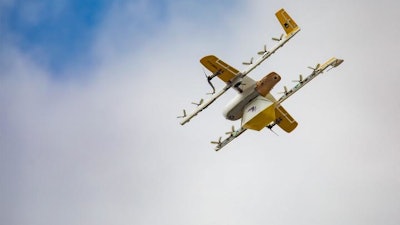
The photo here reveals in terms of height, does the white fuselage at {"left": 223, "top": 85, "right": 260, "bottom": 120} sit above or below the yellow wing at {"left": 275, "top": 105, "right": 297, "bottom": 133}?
above

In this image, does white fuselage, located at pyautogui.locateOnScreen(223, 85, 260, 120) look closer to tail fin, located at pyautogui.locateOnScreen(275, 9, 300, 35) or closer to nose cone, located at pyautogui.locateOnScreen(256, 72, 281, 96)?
nose cone, located at pyautogui.locateOnScreen(256, 72, 281, 96)

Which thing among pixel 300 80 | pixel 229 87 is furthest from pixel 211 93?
pixel 300 80

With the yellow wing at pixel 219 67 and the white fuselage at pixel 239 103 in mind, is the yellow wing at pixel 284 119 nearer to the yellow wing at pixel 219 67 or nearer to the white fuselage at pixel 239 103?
the white fuselage at pixel 239 103

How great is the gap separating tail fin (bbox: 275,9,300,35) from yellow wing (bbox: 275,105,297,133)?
10238mm

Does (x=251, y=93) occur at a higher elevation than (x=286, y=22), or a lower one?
lower

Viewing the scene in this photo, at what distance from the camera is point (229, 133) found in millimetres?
104062

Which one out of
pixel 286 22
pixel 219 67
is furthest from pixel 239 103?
pixel 286 22

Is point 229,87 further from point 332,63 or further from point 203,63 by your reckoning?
point 332,63

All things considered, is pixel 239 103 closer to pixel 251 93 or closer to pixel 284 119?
pixel 251 93

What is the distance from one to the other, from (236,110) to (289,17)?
37.2 feet

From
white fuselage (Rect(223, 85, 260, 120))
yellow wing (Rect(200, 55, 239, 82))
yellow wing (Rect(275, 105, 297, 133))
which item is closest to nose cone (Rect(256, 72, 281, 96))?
white fuselage (Rect(223, 85, 260, 120))

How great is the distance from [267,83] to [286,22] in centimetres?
675

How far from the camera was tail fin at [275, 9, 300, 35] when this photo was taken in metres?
98.1

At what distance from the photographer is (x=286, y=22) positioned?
98688mm
